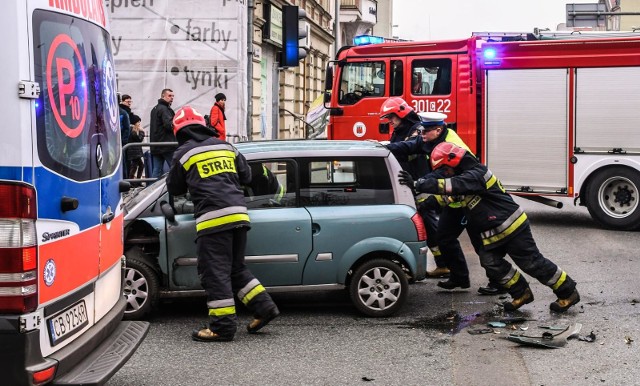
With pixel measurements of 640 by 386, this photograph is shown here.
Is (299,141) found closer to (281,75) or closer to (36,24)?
(36,24)

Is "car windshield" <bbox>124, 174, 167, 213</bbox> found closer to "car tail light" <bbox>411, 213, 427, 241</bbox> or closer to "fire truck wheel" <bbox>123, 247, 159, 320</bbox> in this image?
"fire truck wheel" <bbox>123, 247, 159, 320</bbox>

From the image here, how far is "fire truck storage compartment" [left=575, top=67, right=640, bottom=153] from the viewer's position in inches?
527

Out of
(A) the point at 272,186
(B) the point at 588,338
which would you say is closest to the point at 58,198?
(A) the point at 272,186

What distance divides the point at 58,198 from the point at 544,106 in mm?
10513

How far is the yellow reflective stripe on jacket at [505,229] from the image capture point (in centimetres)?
806

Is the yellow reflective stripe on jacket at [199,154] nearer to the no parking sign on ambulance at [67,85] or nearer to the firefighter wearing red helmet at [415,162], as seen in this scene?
the no parking sign on ambulance at [67,85]

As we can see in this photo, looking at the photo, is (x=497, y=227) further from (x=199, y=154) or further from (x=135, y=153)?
(x=135, y=153)

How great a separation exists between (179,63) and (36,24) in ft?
49.8

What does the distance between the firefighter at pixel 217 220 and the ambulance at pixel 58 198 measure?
4.81 ft

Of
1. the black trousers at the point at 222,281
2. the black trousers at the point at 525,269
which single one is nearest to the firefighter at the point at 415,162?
the black trousers at the point at 525,269

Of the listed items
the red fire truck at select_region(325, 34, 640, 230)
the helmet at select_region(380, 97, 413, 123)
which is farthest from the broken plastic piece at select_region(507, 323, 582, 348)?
the red fire truck at select_region(325, 34, 640, 230)

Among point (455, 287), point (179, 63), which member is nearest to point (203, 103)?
point (179, 63)

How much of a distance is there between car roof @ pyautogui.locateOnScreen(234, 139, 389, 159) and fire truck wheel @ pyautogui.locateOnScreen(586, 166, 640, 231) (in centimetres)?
611

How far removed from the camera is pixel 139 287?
7695 millimetres
